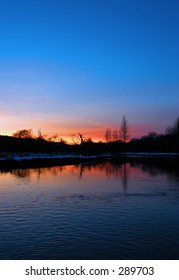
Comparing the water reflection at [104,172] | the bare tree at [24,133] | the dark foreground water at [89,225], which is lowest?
the dark foreground water at [89,225]

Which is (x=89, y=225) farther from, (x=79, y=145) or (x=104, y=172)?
(x=79, y=145)

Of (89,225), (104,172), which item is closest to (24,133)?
(104,172)

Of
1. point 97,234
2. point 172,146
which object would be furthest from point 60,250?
point 172,146

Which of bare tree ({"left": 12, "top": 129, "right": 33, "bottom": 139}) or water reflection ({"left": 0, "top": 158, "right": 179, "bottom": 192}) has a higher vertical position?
bare tree ({"left": 12, "top": 129, "right": 33, "bottom": 139})

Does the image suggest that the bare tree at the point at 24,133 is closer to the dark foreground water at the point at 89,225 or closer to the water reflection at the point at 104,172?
the water reflection at the point at 104,172

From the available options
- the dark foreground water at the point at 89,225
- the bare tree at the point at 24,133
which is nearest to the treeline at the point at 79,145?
the bare tree at the point at 24,133

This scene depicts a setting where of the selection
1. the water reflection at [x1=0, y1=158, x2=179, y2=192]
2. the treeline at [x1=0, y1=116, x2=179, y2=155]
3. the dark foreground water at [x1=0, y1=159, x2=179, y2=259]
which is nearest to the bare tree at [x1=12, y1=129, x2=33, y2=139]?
the treeline at [x1=0, y1=116, x2=179, y2=155]

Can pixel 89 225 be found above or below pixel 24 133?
below

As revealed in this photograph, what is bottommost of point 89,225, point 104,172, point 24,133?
point 89,225

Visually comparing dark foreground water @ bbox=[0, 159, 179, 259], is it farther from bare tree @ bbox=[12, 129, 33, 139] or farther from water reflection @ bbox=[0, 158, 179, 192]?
bare tree @ bbox=[12, 129, 33, 139]

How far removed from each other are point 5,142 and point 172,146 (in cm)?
5927

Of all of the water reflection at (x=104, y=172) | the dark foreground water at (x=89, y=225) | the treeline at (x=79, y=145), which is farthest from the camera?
the treeline at (x=79, y=145)

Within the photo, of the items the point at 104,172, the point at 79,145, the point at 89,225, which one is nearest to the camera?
the point at 89,225
